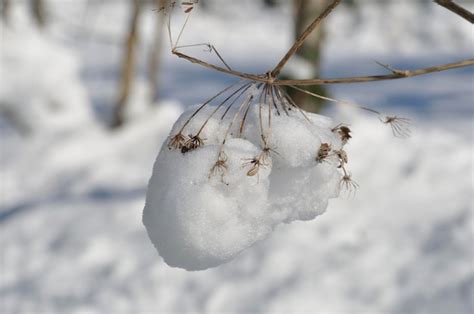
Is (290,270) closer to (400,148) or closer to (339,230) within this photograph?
(339,230)

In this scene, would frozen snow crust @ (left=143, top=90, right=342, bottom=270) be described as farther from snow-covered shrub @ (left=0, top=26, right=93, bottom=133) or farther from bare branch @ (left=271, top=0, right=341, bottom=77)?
snow-covered shrub @ (left=0, top=26, right=93, bottom=133)

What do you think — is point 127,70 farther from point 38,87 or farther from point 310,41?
point 310,41

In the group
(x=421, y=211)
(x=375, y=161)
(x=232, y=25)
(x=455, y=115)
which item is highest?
(x=232, y=25)

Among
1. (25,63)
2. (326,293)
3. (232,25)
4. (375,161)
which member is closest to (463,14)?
(326,293)

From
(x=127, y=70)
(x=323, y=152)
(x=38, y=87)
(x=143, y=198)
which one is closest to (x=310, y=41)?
(x=143, y=198)

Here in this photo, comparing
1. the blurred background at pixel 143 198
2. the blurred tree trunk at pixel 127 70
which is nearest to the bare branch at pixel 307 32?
the blurred background at pixel 143 198

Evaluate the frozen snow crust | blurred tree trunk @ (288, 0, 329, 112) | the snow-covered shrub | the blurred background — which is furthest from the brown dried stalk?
the snow-covered shrub
